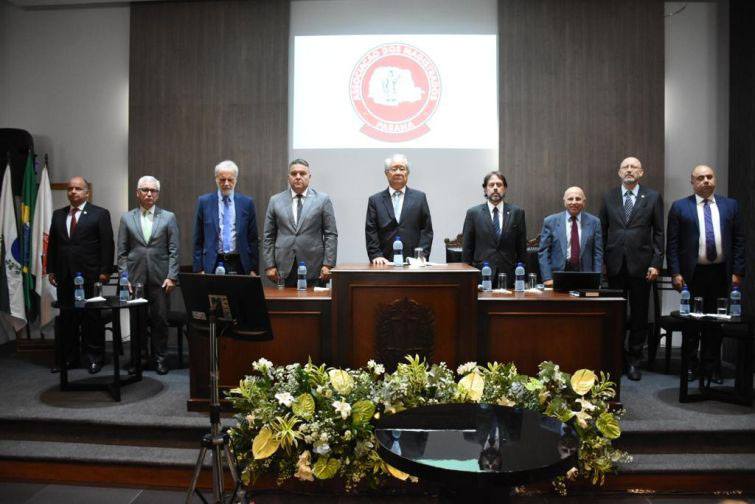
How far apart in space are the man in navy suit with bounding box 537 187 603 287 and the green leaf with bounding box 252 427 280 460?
2710 millimetres

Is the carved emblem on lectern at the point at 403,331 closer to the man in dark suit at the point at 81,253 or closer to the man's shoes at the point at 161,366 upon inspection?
the man's shoes at the point at 161,366

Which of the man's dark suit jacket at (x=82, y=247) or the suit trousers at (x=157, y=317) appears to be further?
the man's dark suit jacket at (x=82, y=247)

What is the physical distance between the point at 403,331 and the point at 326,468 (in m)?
1.01

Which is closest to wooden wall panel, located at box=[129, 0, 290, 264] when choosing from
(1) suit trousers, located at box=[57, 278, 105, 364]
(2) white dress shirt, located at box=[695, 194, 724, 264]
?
(1) suit trousers, located at box=[57, 278, 105, 364]

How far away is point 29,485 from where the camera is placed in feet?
10.7

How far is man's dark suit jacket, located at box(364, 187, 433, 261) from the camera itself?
444 cm

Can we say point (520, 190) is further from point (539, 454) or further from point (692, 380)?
point (539, 454)

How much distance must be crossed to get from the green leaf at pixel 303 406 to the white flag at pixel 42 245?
396cm

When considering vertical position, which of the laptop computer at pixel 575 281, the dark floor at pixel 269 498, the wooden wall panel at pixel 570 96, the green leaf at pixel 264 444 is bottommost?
the dark floor at pixel 269 498

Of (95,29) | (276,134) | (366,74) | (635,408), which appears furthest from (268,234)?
(95,29)

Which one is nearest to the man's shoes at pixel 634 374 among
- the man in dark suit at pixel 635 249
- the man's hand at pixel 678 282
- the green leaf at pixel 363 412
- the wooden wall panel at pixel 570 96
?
the man in dark suit at pixel 635 249

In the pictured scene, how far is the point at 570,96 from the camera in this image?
550 centimetres

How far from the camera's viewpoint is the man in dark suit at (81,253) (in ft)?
15.6

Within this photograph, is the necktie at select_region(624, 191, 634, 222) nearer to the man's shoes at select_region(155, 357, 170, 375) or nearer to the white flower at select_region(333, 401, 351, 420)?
the white flower at select_region(333, 401, 351, 420)
